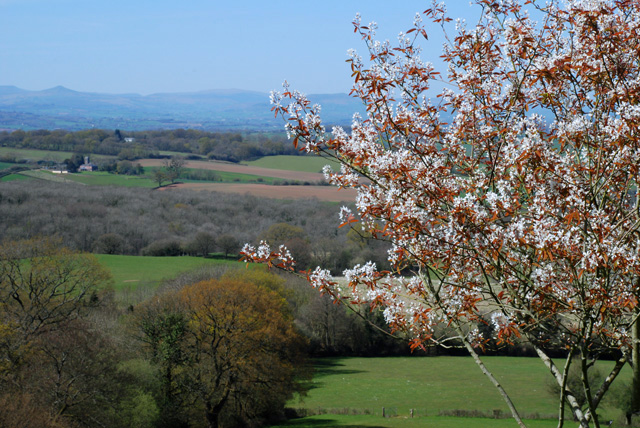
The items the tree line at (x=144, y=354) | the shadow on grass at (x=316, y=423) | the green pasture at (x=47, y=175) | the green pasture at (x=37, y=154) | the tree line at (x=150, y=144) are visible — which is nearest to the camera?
the tree line at (x=144, y=354)

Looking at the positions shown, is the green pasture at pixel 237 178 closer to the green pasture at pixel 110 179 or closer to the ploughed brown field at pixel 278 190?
the ploughed brown field at pixel 278 190

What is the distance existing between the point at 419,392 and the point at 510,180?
39956 millimetres

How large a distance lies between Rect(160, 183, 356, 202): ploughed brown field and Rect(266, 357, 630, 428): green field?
39.1m

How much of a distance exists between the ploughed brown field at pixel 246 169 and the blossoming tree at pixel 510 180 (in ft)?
300

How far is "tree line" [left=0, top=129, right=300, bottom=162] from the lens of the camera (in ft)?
397

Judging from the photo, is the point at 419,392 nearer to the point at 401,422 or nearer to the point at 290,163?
the point at 401,422

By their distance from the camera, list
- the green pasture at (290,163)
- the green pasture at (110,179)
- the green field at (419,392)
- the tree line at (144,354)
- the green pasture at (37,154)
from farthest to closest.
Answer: the green pasture at (37,154) → the green pasture at (290,163) → the green pasture at (110,179) → the green field at (419,392) → the tree line at (144,354)

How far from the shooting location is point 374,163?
4.65 m

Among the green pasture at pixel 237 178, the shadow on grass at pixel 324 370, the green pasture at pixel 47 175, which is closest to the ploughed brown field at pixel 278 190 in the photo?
Result: the green pasture at pixel 237 178

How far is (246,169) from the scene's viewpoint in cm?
11162

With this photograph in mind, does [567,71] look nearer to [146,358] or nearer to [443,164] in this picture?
[443,164]

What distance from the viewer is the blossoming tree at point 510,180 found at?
431 centimetres

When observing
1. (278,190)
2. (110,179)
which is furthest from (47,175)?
(278,190)

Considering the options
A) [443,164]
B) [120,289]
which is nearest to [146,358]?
[120,289]
